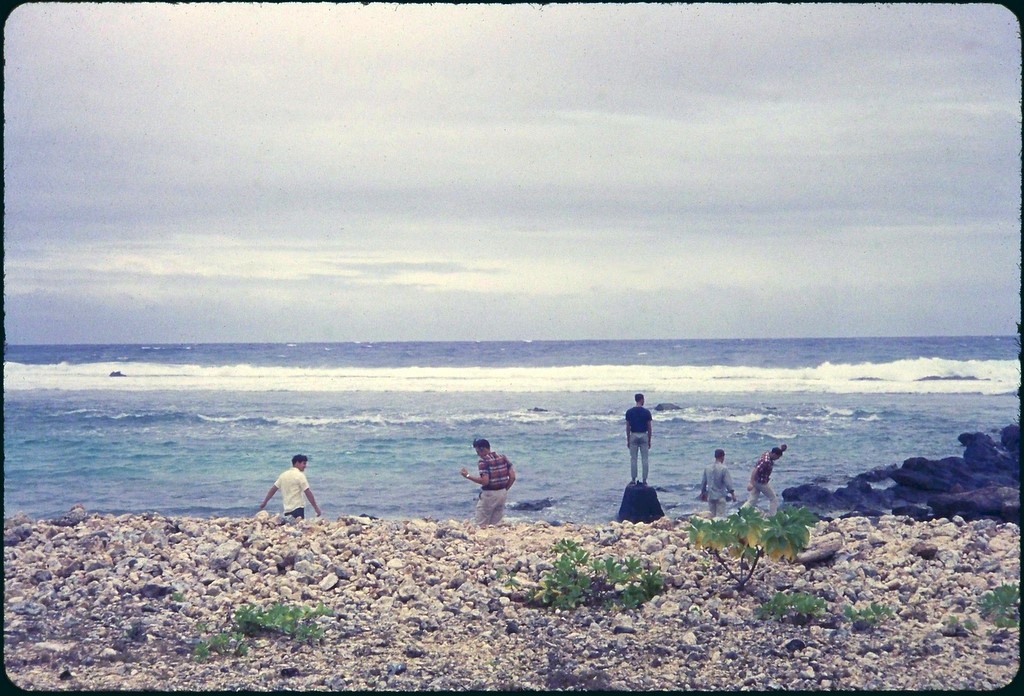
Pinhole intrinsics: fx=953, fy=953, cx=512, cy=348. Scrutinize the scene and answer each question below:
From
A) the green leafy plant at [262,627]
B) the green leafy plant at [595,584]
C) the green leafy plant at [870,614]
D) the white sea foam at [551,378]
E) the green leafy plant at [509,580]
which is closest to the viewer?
the green leafy plant at [262,627]

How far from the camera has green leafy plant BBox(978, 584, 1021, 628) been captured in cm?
743

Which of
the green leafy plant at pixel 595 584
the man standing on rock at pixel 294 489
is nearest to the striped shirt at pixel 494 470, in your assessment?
the man standing on rock at pixel 294 489

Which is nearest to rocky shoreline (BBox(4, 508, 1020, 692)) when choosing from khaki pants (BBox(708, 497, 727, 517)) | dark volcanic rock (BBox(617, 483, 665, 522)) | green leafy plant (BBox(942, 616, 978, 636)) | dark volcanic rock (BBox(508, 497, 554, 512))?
green leafy plant (BBox(942, 616, 978, 636))

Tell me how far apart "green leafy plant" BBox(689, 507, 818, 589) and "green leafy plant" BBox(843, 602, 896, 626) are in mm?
665

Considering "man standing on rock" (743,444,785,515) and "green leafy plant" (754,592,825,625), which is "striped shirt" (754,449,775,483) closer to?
"man standing on rock" (743,444,785,515)

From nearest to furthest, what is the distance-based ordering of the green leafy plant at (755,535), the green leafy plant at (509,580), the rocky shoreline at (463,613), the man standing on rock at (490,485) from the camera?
the rocky shoreline at (463,613) < the green leafy plant at (755,535) < the green leafy plant at (509,580) < the man standing on rock at (490,485)

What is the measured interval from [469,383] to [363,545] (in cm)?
3047

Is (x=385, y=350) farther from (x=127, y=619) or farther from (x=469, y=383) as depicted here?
(x=127, y=619)

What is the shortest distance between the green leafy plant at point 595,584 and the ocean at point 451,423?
271 inches

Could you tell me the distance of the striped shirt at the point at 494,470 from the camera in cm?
1198

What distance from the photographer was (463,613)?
802 centimetres

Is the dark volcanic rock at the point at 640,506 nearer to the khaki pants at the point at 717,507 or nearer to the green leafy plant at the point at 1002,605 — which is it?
the khaki pants at the point at 717,507

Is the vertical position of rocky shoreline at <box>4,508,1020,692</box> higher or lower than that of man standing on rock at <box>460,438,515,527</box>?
lower

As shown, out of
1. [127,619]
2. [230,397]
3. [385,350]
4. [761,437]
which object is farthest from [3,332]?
[385,350]
